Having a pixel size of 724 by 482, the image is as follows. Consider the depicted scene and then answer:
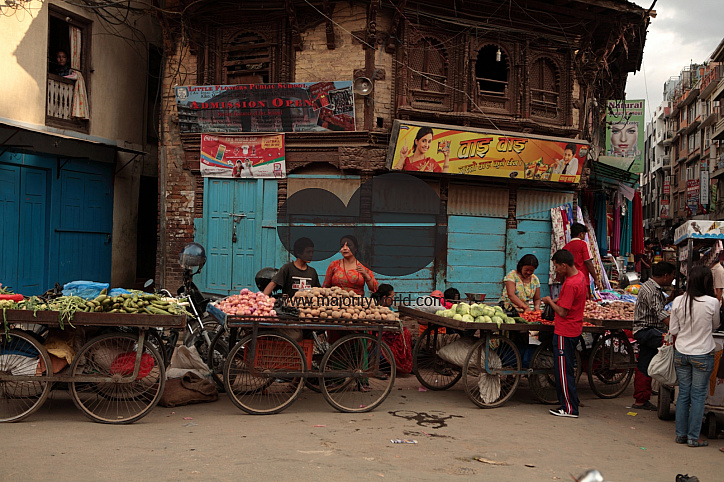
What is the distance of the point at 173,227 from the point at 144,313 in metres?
7.52

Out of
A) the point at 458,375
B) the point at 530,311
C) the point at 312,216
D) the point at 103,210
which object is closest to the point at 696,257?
the point at 530,311

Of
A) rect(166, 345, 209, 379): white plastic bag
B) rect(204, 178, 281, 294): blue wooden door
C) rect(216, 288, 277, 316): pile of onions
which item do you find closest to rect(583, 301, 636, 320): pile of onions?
rect(216, 288, 277, 316): pile of onions

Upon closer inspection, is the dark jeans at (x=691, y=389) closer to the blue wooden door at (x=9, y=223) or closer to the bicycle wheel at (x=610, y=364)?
the bicycle wheel at (x=610, y=364)

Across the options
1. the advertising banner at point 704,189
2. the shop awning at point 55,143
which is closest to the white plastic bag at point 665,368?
the shop awning at point 55,143

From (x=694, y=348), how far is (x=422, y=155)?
7.38 metres

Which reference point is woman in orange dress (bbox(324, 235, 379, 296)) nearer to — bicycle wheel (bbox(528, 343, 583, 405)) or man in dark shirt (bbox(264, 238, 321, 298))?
man in dark shirt (bbox(264, 238, 321, 298))

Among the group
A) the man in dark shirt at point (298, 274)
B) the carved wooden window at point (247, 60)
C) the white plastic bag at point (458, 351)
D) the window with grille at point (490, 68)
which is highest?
the window with grille at point (490, 68)

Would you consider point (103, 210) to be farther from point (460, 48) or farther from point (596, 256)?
point (596, 256)

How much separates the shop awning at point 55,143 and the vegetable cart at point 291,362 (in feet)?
22.9

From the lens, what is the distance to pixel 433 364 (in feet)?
26.1

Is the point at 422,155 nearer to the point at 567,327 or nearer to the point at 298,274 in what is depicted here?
the point at 298,274

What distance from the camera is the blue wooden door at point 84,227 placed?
12930 mm

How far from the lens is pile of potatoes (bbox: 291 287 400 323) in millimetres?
6621

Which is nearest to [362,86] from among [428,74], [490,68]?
[428,74]
